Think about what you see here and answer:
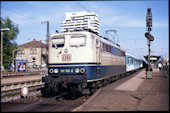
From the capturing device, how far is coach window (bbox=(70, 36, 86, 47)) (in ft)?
38.3

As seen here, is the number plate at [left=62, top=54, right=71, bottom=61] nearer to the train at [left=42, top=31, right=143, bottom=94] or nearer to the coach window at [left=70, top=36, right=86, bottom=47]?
the train at [left=42, top=31, right=143, bottom=94]

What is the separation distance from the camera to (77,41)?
11.8m

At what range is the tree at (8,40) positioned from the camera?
57797mm

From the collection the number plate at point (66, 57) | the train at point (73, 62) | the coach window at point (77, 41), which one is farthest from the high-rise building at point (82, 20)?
the number plate at point (66, 57)

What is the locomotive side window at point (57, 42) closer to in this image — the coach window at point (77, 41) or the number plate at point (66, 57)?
the coach window at point (77, 41)

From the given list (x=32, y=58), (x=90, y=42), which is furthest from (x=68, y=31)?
(x=32, y=58)

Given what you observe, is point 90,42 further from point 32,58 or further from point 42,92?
point 32,58

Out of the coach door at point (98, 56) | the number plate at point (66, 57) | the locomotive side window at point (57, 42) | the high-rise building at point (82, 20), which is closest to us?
the number plate at point (66, 57)

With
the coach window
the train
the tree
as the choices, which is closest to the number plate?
the train

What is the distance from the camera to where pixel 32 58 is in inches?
2923

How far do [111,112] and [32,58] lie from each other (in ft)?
227

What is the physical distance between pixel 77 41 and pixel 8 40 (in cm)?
5389

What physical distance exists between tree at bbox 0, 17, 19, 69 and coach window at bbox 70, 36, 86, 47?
4936 centimetres

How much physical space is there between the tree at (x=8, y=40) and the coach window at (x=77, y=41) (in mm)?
49365
